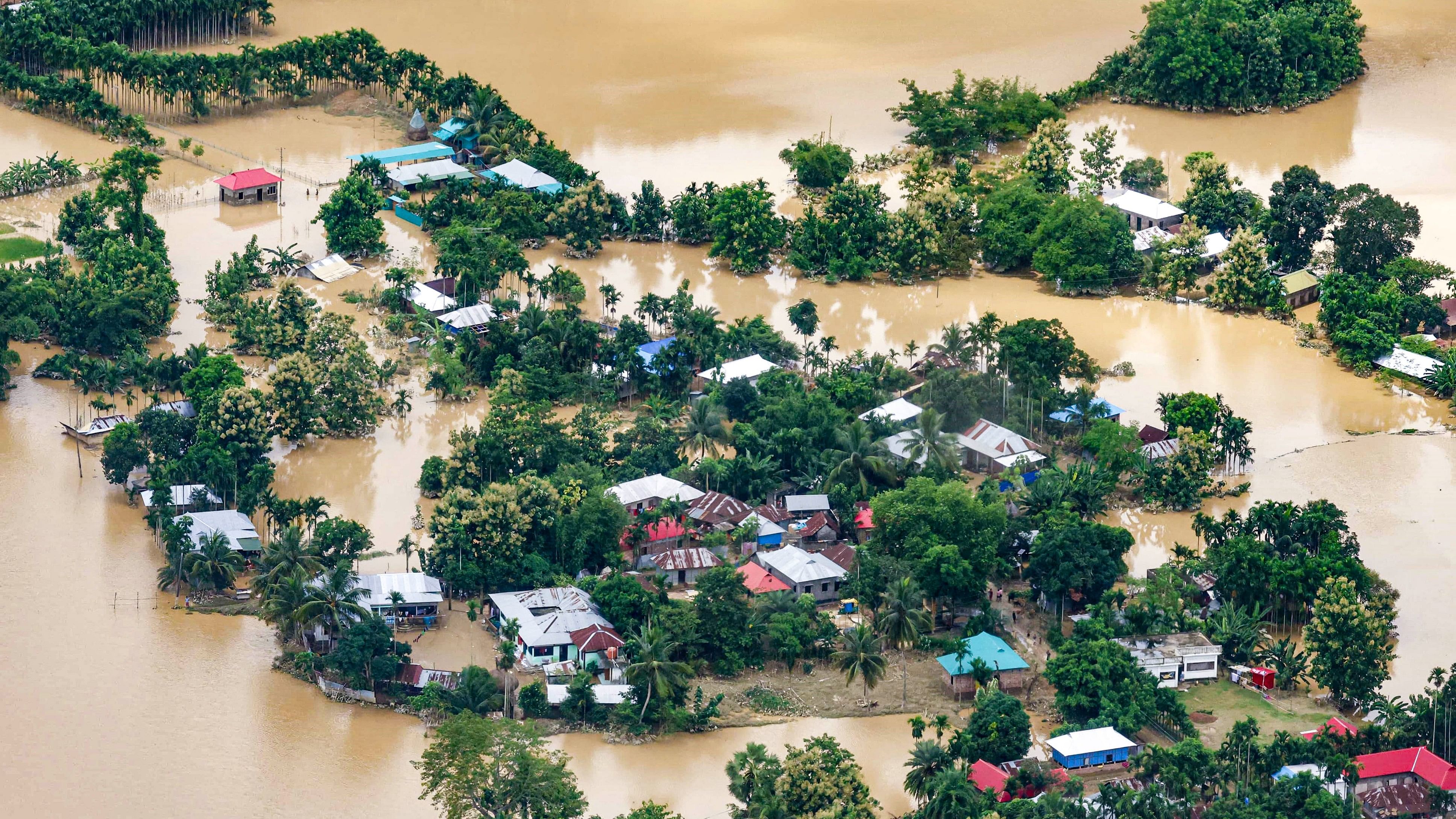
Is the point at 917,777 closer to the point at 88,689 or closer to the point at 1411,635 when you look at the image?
the point at 1411,635

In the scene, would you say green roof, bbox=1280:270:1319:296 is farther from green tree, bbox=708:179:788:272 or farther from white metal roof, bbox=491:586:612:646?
white metal roof, bbox=491:586:612:646

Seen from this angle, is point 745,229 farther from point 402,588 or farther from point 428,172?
point 402,588

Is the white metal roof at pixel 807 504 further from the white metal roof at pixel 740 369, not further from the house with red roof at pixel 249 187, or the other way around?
the house with red roof at pixel 249 187

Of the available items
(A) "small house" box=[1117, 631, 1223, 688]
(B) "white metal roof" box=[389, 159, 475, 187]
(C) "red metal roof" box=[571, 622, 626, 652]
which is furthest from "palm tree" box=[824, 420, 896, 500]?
(B) "white metal roof" box=[389, 159, 475, 187]

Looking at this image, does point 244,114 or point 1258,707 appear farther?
point 244,114

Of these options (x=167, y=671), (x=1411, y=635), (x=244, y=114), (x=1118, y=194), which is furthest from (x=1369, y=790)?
(x=244, y=114)

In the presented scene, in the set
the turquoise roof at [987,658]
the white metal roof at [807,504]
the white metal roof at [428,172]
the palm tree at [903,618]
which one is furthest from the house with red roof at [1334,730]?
the white metal roof at [428,172]

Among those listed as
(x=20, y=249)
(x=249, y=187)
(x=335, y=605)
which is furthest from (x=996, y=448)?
(x=20, y=249)
